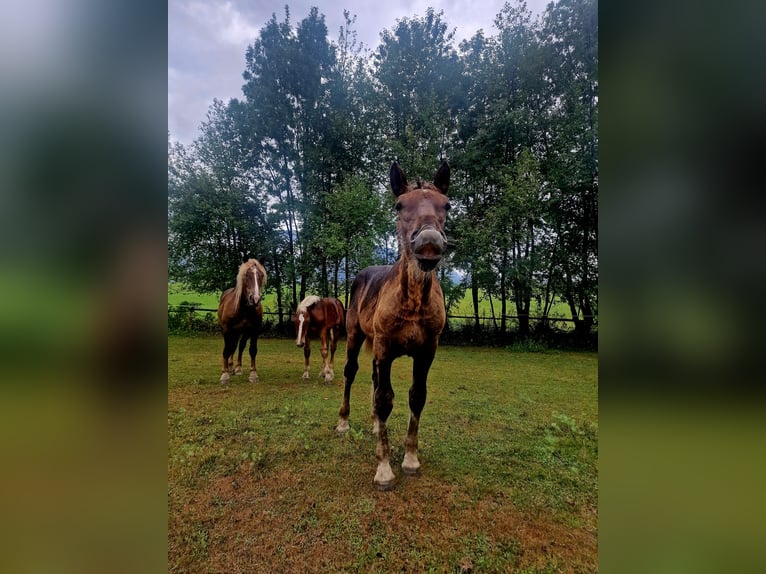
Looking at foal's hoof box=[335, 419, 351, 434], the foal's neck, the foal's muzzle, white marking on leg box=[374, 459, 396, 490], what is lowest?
foal's hoof box=[335, 419, 351, 434]

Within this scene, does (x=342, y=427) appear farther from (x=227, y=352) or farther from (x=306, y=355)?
(x=227, y=352)

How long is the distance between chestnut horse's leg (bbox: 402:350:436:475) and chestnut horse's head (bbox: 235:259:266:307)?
3861mm

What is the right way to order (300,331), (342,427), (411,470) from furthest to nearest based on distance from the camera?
(300,331), (342,427), (411,470)

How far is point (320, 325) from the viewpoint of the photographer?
7043mm

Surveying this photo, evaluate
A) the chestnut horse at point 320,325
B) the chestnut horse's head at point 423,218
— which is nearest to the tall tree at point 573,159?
the chestnut horse at point 320,325

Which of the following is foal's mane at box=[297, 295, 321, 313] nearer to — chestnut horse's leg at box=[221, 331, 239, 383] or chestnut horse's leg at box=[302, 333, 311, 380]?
chestnut horse's leg at box=[302, 333, 311, 380]

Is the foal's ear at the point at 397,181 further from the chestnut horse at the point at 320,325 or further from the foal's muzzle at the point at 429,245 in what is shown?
the chestnut horse at the point at 320,325

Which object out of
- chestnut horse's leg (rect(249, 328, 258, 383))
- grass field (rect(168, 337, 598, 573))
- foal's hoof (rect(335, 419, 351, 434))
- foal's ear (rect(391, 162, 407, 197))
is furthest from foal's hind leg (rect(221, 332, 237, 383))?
foal's ear (rect(391, 162, 407, 197))

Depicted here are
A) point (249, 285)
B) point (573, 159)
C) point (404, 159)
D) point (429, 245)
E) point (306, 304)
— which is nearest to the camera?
point (429, 245)

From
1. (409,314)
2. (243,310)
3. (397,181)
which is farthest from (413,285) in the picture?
(243,310)

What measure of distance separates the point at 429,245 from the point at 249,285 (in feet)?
15.2

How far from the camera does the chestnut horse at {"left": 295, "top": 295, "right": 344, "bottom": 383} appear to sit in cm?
662
